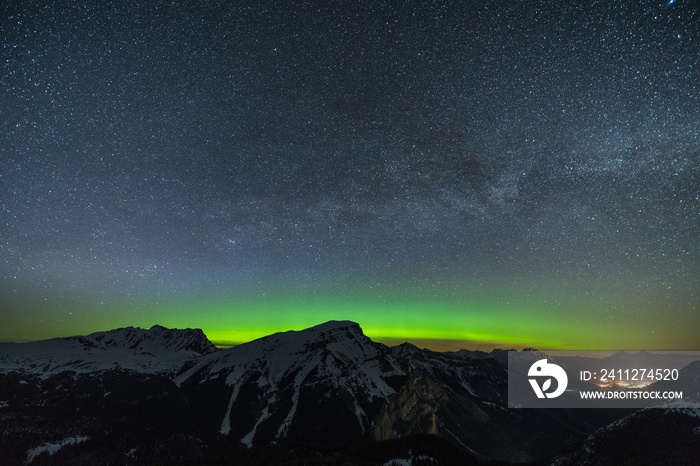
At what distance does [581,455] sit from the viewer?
11669 cm

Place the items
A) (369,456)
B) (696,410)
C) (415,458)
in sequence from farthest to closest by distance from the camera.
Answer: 1. (369,456)
2. (415,458)
3. (696,410)

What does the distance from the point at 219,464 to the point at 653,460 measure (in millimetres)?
204061

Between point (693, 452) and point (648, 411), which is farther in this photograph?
point (648, 411)

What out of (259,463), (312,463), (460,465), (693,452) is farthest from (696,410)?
(259,463)

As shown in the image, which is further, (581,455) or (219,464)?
(219,464)

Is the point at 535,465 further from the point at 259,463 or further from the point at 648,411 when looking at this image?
the point at 259,463

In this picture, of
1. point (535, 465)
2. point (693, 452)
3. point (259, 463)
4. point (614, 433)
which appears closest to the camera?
point (693, 452)

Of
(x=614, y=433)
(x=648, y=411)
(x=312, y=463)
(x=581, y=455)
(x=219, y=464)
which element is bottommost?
(x=219, y=464)

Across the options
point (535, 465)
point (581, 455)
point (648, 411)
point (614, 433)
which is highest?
point (648, 411)

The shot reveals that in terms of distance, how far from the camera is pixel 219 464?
197 meters

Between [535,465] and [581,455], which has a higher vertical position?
[581,455]

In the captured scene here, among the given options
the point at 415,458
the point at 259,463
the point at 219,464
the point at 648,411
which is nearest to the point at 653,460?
the point at 648,411

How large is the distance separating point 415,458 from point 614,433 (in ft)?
285

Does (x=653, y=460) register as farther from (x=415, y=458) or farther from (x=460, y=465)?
(x=415, y=458)
